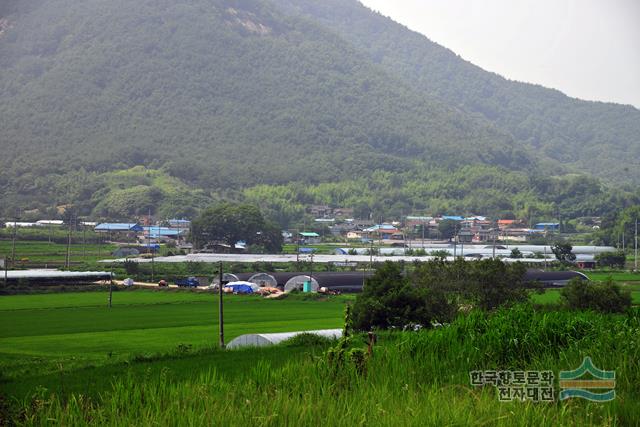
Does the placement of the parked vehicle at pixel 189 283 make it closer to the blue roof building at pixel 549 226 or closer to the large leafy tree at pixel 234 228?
the large leafy tree at pixel 234 228

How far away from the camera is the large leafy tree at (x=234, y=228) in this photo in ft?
238

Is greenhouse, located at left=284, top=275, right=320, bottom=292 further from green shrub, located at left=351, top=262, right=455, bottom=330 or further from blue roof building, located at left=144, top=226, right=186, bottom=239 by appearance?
blue roof building, located at left=144, top=226, right=186, bottom=239

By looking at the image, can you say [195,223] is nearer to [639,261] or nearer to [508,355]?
[639,261]

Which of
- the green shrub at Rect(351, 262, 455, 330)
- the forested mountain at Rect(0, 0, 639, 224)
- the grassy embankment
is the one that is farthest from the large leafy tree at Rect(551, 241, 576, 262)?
the forested mountain at Rect(0, 0, 639, 224)

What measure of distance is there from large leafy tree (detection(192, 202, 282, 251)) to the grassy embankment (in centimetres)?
5603

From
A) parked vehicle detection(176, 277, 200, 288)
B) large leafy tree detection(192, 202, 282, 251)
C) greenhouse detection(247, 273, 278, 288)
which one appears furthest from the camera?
large leafy tree detection(192, 202, 282, 251)

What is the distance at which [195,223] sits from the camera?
73.5m

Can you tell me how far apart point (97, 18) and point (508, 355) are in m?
186

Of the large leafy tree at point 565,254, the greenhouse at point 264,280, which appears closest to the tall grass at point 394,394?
the greenhouse at point 264,280

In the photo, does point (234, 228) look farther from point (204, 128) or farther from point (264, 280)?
point (204, 128)

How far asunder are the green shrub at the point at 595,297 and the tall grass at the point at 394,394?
1713 cm

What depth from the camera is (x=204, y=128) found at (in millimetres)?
156000

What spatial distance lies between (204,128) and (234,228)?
86116 mm

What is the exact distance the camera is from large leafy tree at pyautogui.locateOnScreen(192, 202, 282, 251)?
7250cm
